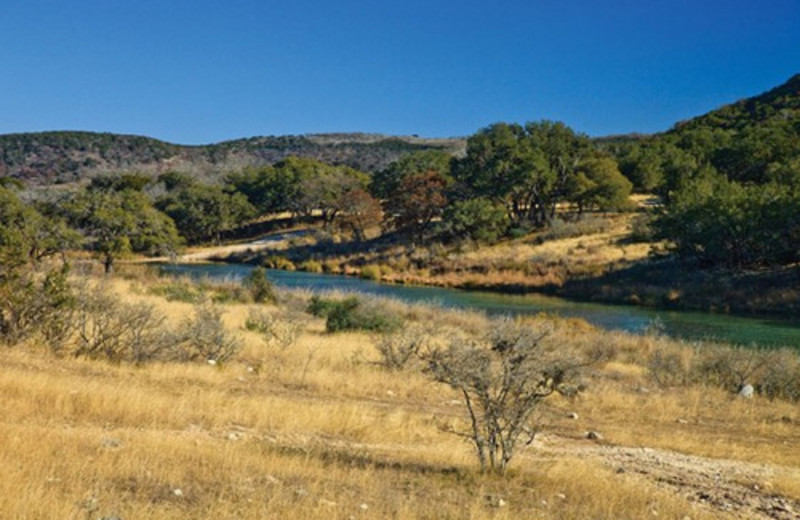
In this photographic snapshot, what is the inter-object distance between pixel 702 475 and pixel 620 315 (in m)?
31.3

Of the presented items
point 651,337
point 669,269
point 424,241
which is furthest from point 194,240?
point 651,337

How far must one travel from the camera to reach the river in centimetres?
3212

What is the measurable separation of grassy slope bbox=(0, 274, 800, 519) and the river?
1426 centimetres

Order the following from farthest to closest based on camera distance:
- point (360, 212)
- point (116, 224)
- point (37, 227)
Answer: point (360, 212) < point (116, 224) < point (37, 227)

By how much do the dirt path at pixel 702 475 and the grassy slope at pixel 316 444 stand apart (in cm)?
9

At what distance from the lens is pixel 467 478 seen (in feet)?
26.5

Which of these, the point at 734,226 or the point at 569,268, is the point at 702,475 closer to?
the point at 734,226

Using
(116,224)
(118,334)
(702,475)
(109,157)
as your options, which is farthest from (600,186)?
(109,157)

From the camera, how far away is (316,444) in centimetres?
963

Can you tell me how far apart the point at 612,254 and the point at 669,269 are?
618 centimetres

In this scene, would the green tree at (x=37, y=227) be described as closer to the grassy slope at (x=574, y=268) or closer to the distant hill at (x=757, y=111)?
the grassy slope at (x=574, y=268)

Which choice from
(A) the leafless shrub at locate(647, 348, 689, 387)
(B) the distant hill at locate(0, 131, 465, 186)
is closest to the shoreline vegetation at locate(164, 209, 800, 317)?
(A) the leafless shrub at locate(647, 348, 689, 387)

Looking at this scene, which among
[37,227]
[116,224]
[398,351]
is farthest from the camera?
[116,224]

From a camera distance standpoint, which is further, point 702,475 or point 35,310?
point 35,310
